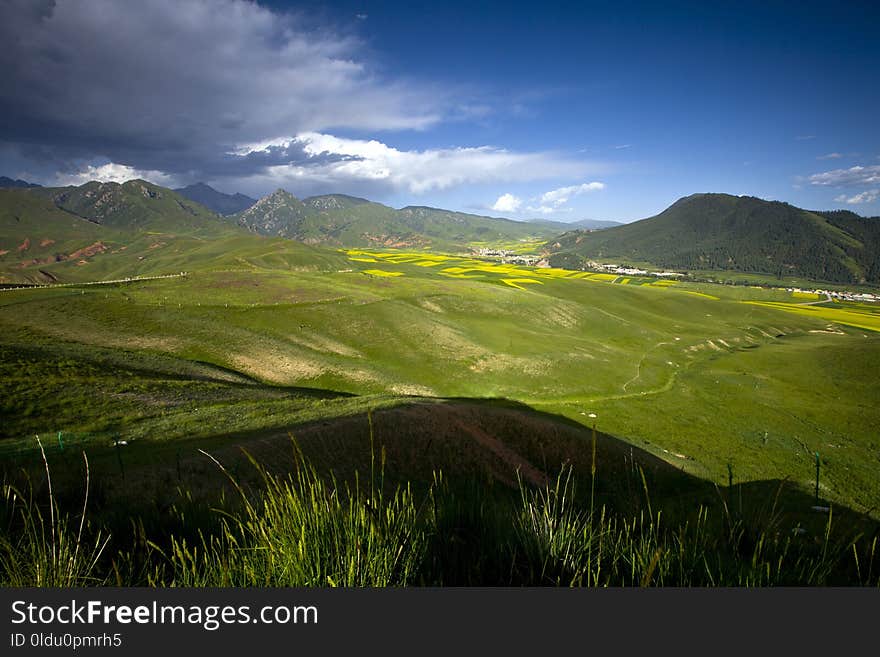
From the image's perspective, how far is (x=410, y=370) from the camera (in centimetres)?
5506

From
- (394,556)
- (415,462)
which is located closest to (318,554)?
(394,556)

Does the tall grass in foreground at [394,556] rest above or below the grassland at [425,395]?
above

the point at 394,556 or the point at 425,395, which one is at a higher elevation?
the point at 394,556

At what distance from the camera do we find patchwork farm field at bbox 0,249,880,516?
82.5 feet

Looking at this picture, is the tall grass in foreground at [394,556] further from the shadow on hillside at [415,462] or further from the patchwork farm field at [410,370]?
the patchwork farm field at [410,370]

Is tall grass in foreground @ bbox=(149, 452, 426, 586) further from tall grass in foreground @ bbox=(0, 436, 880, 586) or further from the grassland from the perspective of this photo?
the grassland

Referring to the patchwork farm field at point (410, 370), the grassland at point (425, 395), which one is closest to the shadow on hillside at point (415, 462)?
the grassland at point (425, 395)

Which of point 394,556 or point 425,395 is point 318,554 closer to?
point 394,556

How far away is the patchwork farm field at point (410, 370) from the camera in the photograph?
990 inches

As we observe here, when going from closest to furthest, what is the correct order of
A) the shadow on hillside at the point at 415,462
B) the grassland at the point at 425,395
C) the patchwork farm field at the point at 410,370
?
the shadow on hillside at the point at 415,462 → the grassland at the point at 425,395 → the patchwork farm field at the point at 410,370

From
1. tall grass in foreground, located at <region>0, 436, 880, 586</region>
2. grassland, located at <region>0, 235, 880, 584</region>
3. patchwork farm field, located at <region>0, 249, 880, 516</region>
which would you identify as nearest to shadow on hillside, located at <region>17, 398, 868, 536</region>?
grassland, located at <region>0, 235, 880, 584</region>

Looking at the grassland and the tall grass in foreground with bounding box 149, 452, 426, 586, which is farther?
the grassland

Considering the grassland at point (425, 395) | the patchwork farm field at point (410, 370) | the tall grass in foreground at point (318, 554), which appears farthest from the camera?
the patchwork farm field at point (410, 370)

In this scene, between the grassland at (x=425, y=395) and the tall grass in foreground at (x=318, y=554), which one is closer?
the tall grass in foreground at (x=318, y=554)
